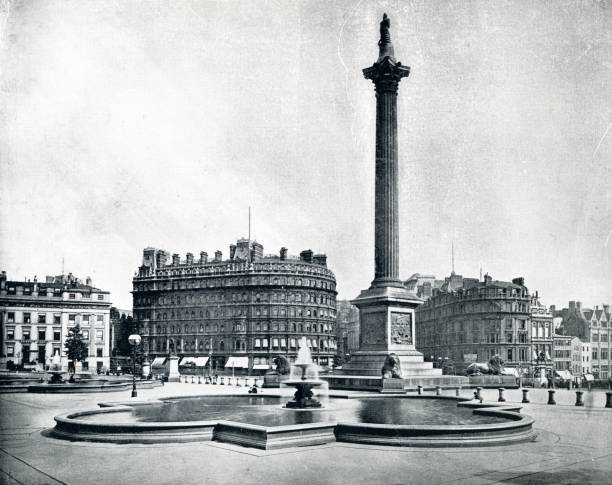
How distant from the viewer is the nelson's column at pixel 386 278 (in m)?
33.5

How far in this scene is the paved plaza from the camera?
33.8 ft

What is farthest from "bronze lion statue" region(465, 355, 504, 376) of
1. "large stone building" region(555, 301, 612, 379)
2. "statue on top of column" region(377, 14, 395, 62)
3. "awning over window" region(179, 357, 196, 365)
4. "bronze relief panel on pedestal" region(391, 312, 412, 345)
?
"large stone building" region(555, 301, 612, 379)

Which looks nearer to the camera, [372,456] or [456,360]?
[372,456]

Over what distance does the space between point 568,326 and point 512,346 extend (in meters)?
16.0

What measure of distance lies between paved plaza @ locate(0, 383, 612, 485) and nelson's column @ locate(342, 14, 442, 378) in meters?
18.6

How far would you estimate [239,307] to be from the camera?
3656 inches

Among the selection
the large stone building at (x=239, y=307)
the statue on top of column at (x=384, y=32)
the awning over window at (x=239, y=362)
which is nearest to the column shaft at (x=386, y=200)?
the statue on top of column at (x=384, y=32)

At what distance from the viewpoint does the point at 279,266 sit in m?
92.9

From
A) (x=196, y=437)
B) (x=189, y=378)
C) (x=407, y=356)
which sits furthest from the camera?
(x=189, y=378)

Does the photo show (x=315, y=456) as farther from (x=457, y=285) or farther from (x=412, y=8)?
(x=457, y=285)

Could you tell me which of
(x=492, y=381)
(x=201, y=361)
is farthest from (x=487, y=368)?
(x=201, y=361)

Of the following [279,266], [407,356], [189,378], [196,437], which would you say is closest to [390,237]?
[407,356]

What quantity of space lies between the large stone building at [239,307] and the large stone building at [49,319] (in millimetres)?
6783

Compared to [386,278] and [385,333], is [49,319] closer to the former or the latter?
[386,278]
